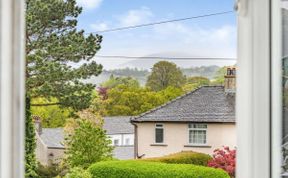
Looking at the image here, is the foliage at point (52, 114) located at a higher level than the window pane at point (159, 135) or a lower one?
higher

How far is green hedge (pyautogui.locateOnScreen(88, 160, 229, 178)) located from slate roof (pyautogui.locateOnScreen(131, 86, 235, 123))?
1.03 ft

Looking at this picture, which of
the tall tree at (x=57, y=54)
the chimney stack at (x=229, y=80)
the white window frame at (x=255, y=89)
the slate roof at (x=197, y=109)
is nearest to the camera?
the white window frame at (x=255, y=89)

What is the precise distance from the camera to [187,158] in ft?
10.1

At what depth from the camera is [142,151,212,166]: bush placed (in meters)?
3.05

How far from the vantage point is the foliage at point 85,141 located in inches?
123

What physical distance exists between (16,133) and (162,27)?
1.64 metres

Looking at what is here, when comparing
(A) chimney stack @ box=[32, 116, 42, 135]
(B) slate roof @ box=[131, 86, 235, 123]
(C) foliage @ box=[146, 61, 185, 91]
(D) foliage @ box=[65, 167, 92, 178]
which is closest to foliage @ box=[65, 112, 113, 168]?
(D) foliage @ box=[65, 167, 92, 178]

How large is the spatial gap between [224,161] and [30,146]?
4.27 feet

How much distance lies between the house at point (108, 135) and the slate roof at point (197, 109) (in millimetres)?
113

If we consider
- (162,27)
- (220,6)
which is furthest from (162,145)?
(220,6)

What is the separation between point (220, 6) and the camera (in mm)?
3029

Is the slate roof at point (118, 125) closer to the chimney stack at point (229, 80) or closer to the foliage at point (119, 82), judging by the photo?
the foliage at point (119, 82)

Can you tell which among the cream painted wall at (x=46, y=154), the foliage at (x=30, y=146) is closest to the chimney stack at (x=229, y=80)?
the cream painted wall at (x=46, y=154)

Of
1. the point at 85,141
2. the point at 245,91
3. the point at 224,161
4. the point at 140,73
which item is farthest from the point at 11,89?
the point at 224,161
